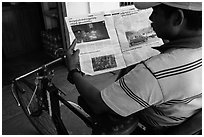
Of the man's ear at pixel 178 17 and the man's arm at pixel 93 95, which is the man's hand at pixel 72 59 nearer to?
the man's arm at pixel 93 95

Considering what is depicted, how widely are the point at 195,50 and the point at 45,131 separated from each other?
1003 mm

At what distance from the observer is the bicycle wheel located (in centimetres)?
115

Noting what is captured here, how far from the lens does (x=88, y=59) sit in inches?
38.0

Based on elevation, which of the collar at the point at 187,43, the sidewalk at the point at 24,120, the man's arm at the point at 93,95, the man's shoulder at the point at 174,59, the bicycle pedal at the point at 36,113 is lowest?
the sidewalk at the point at 24,120

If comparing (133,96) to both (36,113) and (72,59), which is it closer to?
(72,59)

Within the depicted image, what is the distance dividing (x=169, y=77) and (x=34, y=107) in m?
0.94

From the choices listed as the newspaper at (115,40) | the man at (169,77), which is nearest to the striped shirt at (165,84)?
the man at (169,77)

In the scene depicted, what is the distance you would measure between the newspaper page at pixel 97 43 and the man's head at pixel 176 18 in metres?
0.38

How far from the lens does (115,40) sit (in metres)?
1.01

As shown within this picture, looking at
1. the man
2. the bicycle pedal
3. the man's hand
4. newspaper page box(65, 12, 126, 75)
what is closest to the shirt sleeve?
the man

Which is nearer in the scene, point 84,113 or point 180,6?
point 180,6

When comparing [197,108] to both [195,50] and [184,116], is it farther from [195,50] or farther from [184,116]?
[195,50]

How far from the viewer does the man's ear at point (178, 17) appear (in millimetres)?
564

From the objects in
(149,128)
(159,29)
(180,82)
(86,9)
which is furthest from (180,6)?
(86,9)
